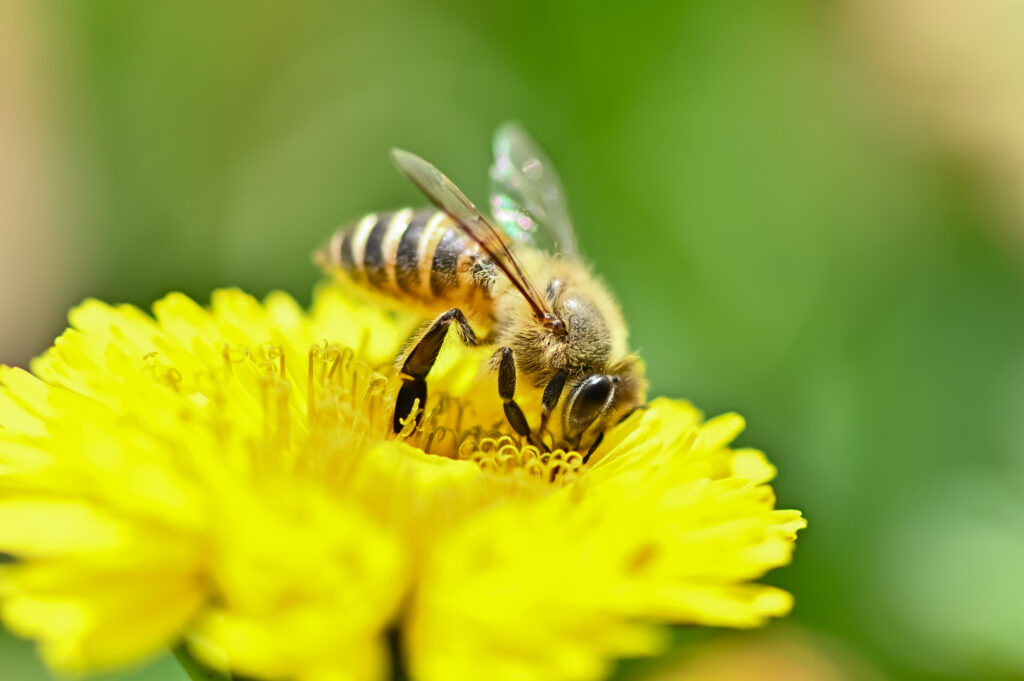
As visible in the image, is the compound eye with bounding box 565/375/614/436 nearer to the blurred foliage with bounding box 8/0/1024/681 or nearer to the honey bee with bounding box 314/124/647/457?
the honey bee with bounding box 314/124/647/457

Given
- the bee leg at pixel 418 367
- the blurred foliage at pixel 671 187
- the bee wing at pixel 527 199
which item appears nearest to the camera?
the bee leg at pixel 418 367

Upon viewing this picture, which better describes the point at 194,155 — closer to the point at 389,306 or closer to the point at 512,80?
the point at 512,80

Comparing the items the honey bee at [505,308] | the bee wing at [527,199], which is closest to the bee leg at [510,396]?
the honey bee at [505,308]

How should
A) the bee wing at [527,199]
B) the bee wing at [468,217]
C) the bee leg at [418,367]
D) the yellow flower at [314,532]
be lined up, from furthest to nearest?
the bee wing at [527,199]
the bee leg at [418,367]
the bee wing at [468,217]
the yellow flower at [314,532]

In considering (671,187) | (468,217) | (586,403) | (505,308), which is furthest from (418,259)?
(671,187)

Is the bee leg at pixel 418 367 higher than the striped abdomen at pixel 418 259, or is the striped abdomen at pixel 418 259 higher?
the striped abdomen at pixel 418 259

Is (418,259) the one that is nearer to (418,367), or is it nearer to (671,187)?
(418,367)

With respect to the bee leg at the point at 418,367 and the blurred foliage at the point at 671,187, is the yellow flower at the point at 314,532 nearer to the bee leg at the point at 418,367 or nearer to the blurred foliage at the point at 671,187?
the bee leg at the point at 418,367
